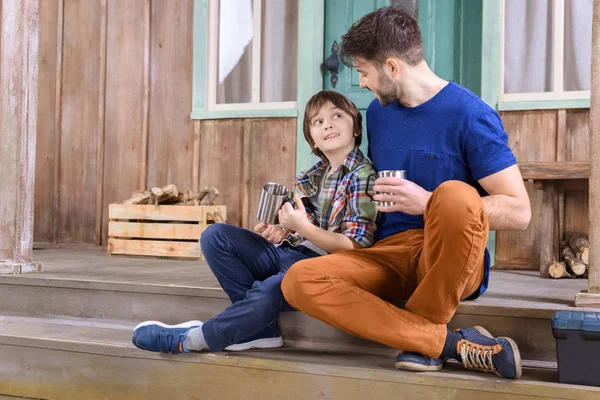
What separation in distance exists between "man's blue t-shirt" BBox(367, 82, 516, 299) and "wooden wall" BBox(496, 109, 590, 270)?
66.4 inches

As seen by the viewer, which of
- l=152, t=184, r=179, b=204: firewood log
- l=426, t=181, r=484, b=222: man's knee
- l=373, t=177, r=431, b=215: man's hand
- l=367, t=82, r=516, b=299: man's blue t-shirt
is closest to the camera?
l=426, t=181, r=484, b=222: man's knee

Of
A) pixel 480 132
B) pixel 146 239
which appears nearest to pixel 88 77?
pixel 146 239

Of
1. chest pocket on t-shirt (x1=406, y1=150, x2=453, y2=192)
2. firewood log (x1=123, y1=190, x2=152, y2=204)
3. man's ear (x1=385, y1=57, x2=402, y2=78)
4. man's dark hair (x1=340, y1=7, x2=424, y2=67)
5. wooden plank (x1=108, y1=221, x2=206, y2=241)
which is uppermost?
man's dark hair (x1=340, y1=7, x2=424, y2=67)

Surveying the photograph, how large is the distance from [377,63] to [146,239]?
2507 mm

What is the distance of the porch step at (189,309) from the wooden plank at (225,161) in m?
1.66

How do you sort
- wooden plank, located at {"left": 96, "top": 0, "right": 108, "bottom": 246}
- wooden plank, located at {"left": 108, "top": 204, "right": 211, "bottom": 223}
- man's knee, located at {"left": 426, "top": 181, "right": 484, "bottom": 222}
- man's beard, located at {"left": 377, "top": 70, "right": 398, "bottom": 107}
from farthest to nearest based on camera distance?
wooden plank, located at {"left": 96, "top": 0, "right": 108, "bottom": 246}, wooden plank, located at {"left": 108, "top": 204, "right": 211, "bottom": 223}, man's beard, located at {"left": 377, "top": 70, "right": 398, "bottom": 107}, man's knee, located at {"left": 426, "top": 181, "right": 484, "bottom": 222}

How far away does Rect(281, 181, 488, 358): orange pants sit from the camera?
1.92 m

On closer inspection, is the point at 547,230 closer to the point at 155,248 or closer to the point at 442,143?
the point at 442,143

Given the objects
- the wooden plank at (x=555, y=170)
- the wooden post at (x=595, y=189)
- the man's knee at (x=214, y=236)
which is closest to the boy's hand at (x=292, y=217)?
the man's knee at (x=214, y=236)

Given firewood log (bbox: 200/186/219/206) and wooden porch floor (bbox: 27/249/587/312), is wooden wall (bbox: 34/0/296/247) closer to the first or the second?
firewood log (bbox: 200/186/219/206)

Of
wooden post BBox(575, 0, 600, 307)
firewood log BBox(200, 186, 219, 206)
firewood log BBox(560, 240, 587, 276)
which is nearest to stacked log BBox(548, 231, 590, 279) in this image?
firewood log BBox(560, 240, 587, 276)

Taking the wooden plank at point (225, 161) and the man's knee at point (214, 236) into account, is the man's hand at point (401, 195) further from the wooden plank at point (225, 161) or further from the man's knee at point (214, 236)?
→ the wooden plank at point (225, 161)

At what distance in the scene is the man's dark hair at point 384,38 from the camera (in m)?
2.19

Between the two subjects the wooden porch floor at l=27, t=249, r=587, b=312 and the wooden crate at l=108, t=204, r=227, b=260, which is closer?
the wooden porch floor at l=27, t=249, r=587, b=312
